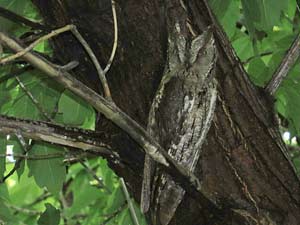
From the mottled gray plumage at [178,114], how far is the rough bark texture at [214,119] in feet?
0.11

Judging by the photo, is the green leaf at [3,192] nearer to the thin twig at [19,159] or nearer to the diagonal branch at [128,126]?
the thin twig at [19,159]

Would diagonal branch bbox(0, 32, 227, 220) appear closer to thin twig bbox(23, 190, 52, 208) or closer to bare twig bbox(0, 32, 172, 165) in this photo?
bare twig bbox(0, 32, 172, 165)

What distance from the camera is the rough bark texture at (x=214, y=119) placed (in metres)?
1.73

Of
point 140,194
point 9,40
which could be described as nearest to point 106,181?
point 140,194

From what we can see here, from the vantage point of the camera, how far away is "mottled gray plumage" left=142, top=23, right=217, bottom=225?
5.60ft

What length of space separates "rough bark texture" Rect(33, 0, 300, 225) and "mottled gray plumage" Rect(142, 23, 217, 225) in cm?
3

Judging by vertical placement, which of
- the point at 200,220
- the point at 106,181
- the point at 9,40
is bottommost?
the point at 106,181

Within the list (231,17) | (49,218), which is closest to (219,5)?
(231,17)

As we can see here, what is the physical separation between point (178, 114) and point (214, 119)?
0.11m

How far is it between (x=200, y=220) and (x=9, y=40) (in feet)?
2.63

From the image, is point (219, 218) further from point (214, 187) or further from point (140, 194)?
point (140, 194)

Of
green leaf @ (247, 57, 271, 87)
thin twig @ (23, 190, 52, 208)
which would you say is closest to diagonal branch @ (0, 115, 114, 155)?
green leaf @ (247, 57, 271, 87)

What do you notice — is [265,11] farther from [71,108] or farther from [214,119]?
[71,108]

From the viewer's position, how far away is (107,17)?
1.76m
